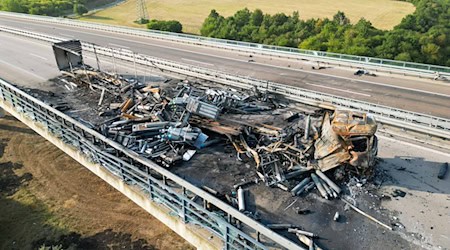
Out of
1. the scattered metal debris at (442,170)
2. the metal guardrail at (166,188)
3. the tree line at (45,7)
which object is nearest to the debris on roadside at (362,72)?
the scattered metal debris at (442,170)

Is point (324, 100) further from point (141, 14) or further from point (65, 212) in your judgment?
point (141, 14)

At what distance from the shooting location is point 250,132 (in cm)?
1602

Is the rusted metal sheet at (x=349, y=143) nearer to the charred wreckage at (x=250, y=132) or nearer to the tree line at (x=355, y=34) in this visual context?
the charred wreckage at (x=250, y=132)

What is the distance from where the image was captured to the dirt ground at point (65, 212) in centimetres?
2075

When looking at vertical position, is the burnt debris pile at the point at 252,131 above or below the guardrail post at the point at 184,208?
above

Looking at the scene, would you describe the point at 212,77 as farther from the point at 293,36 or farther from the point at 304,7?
the point at 304,7

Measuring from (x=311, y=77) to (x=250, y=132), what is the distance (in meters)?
16.3

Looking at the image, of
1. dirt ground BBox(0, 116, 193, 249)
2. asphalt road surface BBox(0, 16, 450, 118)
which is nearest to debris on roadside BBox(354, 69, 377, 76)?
asphalt road surface BBox(0, 16, 450, 118)

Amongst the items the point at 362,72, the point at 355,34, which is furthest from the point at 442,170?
the point at 355,34

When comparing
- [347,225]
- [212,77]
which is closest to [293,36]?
[212,77]

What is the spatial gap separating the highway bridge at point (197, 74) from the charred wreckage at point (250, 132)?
1.31m

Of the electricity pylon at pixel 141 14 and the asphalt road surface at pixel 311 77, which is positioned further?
the electricity pylon at pixel 141 14

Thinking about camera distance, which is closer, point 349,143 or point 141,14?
point 349,143

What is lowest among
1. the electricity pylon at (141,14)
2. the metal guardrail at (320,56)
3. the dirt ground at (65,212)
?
the dirt ground at (65,212)
